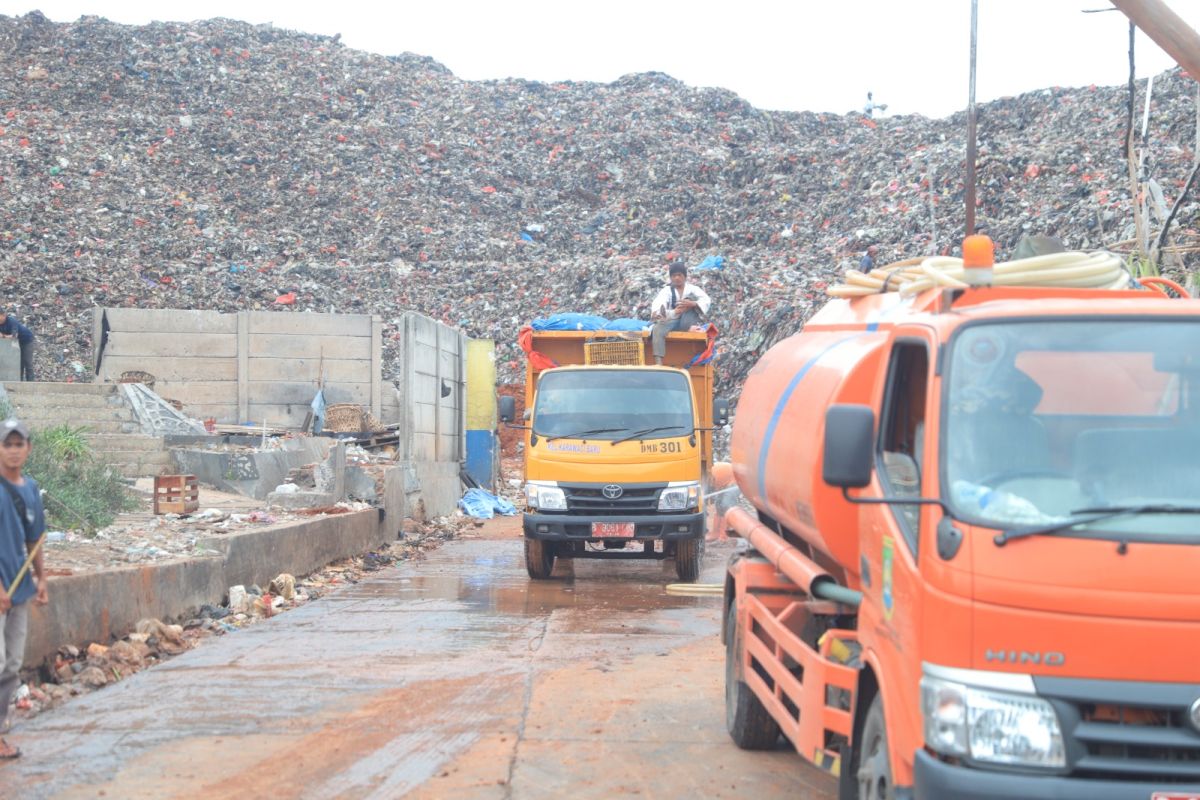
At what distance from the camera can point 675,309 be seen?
1420 centimetres

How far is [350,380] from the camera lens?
21.6 metres

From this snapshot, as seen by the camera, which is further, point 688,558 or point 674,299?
point 674,299

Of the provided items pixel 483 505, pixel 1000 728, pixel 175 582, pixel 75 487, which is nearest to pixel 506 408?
pixel 75 487

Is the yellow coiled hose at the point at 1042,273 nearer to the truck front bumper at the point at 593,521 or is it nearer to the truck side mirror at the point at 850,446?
the truck side mirror at the point at 850,446

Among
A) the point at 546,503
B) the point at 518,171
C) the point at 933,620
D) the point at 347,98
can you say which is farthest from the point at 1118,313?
the point at 347,98

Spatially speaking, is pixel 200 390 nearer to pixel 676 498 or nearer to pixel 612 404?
pixel 612 404

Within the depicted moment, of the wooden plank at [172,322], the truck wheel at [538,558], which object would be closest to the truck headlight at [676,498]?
the truck wheel at [538,558]

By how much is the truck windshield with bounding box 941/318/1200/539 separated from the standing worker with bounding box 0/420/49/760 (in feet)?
14.2

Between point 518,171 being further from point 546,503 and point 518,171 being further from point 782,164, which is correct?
point 546,503

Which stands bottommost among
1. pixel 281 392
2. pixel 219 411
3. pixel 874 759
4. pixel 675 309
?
pixel 874 759

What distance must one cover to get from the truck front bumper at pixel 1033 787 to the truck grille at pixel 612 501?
8.72m

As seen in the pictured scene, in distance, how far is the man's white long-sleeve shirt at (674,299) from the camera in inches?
559

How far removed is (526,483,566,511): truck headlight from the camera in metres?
12.0

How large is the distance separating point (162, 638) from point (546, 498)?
425 centimetres
